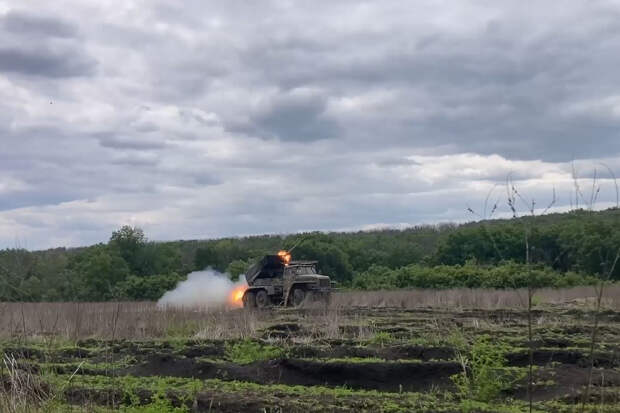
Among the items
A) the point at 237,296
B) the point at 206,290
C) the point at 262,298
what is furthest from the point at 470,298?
the point at 206,290

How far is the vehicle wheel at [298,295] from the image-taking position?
3350 centimetres

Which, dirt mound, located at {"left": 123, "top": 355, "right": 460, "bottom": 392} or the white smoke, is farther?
the white smoke

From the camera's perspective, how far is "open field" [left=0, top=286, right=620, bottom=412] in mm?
9195

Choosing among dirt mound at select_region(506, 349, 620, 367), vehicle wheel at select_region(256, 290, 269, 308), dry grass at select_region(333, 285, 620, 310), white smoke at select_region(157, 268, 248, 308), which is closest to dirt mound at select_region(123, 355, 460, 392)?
dirt mound at select_region(506, 349, 620, 367)

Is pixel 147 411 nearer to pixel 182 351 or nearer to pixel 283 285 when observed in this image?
pixel 182 351

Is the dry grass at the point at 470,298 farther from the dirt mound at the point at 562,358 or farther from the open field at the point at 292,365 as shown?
the dirt mound at the point at 562,358

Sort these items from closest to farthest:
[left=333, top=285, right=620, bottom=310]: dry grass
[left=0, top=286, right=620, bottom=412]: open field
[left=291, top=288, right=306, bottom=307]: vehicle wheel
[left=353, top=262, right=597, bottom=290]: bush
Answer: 1. [left=0, top=286, right=620, bottom=412]: open field
2. [left=333, top=285, right=620, bottom=310]: dry grass
3. [left=291, top=288, right=306, bottom=307]: vehicle wheel
4. [left=353, top=262, right=597, bottom=290]: bush

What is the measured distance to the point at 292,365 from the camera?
13.0m

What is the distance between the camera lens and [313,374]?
12.8m

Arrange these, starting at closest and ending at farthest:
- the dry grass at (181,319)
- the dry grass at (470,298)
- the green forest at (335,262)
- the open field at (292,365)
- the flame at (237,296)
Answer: the open field at (292,365)
the dry grass at (181,319)
the dry grass at (470,298)
the flame at (237,296)
the green forest at (335,262)

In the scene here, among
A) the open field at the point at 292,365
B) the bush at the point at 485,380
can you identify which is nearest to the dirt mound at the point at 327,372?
the open field at the point at 292,365

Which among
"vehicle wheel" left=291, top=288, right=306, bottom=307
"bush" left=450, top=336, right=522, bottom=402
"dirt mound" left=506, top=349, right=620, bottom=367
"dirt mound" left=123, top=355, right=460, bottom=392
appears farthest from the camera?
"vehicle wheel" left=291, top=288, right=306, bottom=307

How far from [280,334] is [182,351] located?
358 centimetres

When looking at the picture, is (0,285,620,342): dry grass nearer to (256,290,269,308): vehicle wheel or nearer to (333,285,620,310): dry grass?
(333,285,620,310): dry grass
